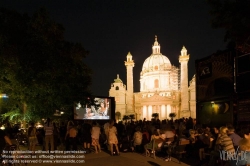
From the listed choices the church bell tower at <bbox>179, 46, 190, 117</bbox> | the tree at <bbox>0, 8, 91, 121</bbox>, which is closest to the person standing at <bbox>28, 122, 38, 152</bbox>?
the tree at <bbox>0, 8, 91, 121</bbox>

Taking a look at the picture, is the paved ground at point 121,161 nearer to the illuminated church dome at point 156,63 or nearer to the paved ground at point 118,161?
the paved ground at point 118,161

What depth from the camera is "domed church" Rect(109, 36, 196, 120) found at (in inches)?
3435

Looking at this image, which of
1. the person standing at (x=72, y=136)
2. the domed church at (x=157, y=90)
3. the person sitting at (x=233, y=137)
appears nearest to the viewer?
the person sitting at (x=233, y=137)

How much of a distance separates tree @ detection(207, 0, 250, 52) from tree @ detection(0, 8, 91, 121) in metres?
9.20

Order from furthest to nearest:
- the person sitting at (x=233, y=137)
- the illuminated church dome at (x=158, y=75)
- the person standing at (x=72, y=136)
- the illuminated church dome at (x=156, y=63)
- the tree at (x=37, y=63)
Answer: the illuminated church dome at (x=156, y=63)
the illuminated church dome at (x=158, y=75)
the tree at (x=37, y=63)
the person standing at (x=72, y=136)
the person sitting at (x=233, y=137)

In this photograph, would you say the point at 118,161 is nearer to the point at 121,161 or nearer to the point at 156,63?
the point at 121,161

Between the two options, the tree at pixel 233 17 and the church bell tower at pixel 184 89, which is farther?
the church bell tower at pixel 184 89

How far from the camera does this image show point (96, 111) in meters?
26.0

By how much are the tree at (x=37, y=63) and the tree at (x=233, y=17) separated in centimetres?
920

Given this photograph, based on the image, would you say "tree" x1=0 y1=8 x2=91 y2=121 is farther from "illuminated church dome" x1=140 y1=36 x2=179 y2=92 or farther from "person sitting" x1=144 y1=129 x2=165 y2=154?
"illuminated church dome" x1=140 y1=36 x2=179 y2=92

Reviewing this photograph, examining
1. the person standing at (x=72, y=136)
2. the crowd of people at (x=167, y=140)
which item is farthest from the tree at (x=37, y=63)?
the person standing at (x=72, y=136)

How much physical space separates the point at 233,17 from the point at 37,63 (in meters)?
10.3

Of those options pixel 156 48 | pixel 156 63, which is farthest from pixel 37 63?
pixel 156 48

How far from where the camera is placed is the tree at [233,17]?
10703 mm
